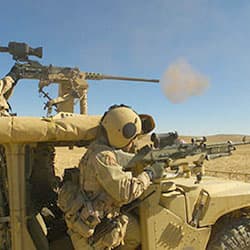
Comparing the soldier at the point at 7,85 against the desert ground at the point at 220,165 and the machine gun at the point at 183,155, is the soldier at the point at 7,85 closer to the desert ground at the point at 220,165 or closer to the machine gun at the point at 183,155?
the machine gun at the point at 183,155

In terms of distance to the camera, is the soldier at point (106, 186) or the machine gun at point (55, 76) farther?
the machine gun at point (55, 76)

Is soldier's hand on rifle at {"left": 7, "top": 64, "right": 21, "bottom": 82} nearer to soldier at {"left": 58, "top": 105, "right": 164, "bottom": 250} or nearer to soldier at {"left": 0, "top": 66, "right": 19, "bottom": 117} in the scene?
soldier at {"left": 0, "top": 66, "right": 19, "bottom": 117}

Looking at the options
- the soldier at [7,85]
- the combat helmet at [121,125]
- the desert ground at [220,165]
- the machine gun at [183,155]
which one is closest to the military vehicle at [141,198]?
the machine gun at [183,155]

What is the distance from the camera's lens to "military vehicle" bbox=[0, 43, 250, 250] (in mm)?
4262

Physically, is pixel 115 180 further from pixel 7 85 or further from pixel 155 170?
pixel 7 85

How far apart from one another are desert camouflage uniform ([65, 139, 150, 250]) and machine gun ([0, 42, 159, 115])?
5.23 m

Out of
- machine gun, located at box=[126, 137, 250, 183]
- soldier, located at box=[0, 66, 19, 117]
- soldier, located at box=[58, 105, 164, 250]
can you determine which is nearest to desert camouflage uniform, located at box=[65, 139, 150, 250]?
soldier, located at box=[58, 105, 164, 250]

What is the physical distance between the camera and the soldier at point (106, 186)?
4.16 metres

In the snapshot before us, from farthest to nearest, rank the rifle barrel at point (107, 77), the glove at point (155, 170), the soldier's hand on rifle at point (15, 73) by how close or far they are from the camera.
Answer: the rifle barrel at point (107, 77) < the soldier's hand on rifle at point (15, 73) < the glove at point (155, 170)

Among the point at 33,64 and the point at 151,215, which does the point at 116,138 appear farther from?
the point at 33,64

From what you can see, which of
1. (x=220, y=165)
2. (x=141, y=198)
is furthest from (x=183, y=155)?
(x=220, y=165)

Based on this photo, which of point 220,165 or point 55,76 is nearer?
point 55,76

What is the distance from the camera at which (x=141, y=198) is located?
15.1ft

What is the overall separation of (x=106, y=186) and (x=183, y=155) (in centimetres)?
112
